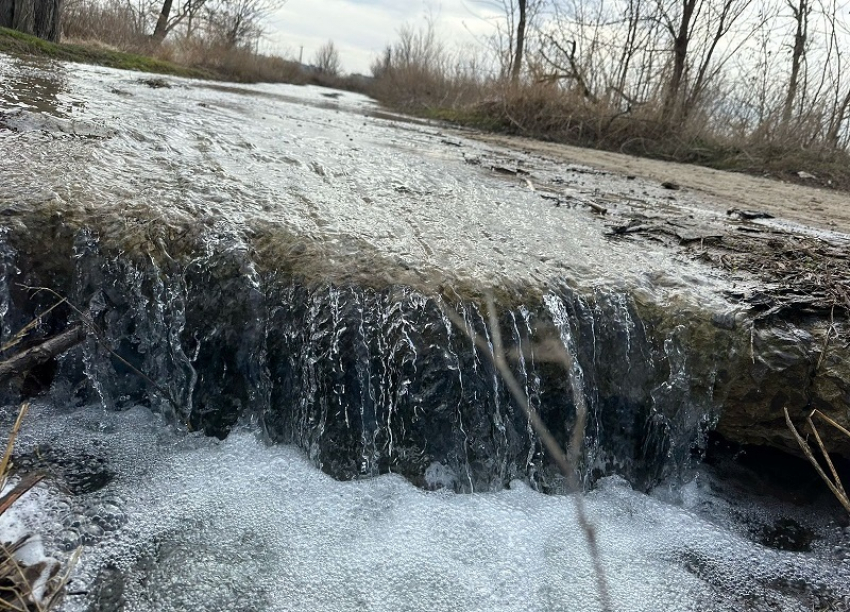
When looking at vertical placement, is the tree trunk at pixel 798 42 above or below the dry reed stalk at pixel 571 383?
above

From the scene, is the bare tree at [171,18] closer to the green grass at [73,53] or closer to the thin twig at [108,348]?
the green grass at [73,53]

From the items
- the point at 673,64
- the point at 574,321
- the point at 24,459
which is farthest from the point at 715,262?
the point at 673,64

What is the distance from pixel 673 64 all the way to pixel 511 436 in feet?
32.6

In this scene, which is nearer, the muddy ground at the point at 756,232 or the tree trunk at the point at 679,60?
the muddy ground at the point at 756,232

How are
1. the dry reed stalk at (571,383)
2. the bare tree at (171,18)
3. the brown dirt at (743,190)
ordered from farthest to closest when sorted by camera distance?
1. the bare tree at (171,18)
2. the brown dirt at (743,190)
3. the dry reed stalk at (571,383)

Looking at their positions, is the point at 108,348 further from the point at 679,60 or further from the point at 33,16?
the point at 679,60

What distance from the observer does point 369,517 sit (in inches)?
81.0

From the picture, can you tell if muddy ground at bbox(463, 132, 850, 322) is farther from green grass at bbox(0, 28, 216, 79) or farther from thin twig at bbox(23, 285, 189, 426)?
green grass at bbox(0, 28, 216, 79)

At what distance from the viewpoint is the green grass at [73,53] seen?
25.8ft

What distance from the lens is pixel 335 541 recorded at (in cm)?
192

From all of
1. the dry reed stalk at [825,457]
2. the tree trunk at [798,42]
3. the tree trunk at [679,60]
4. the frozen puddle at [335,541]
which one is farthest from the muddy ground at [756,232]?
the tree trunk at [798,42]

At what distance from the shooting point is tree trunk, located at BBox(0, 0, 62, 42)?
858cm

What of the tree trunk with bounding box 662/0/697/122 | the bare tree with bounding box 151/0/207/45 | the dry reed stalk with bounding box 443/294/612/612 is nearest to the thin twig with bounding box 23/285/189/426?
the dry reed stalk with bounding box 443/294/612/612

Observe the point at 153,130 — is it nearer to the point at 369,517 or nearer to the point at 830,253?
the point at 369,517
